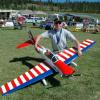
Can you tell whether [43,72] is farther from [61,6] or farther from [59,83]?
[61,6]

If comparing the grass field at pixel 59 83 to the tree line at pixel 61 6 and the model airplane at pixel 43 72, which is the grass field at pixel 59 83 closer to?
the model airplane at pixel 43 72

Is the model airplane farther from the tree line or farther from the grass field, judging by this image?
the tree line

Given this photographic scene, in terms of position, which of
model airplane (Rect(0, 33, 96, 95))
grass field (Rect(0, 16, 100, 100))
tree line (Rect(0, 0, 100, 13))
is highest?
model airplane (Rect(0, 33, 96, 95))

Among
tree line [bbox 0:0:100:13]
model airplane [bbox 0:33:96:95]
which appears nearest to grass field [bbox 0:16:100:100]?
model airplane [bbox 0:33:96:95]

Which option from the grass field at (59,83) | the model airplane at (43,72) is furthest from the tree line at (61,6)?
the model airplane at (43,72)

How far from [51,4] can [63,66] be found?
179548mm

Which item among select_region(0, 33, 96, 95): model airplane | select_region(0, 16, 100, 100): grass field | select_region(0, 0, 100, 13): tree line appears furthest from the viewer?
select_region(0, 0, 100, 13): tree line

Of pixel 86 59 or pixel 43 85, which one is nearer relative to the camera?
pixel 43 85

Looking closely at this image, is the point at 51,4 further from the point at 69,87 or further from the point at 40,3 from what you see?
the point at 69,87

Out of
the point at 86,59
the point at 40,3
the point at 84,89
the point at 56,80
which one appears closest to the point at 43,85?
the point at 56,80

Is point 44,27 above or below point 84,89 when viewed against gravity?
below

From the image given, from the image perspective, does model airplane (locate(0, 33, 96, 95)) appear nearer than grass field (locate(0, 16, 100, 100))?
No

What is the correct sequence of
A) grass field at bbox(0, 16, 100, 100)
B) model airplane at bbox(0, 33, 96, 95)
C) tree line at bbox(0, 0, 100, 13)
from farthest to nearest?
tree line at bbox(0, 0, 100, 13) < model airplane at bbox(0, 33, 96, 95) < grass field at bbox(0, 16, 100, 100)

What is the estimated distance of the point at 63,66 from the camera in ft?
28.7
